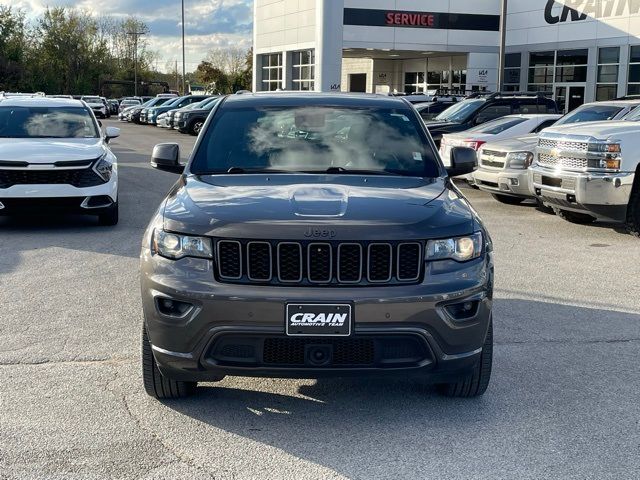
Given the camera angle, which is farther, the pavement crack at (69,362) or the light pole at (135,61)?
the light pole at (135,61)

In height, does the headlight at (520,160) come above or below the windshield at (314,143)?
below

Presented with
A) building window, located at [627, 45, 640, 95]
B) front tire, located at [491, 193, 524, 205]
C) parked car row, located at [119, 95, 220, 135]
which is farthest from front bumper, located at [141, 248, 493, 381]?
building window, located at [627, 45, 640, 95]

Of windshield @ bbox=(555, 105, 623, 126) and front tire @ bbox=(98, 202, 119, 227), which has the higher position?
windshield @ bbox=(555, 105, 623, 126)

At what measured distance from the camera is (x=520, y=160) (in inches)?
516

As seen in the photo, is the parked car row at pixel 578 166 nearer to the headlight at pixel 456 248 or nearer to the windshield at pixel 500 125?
the windshield at pixel 500 125

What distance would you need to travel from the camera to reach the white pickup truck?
34.3ft

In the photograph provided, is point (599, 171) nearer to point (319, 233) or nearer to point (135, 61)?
point (319, 233)

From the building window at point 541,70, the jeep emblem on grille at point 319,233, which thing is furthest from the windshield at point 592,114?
the building window at point 541,70

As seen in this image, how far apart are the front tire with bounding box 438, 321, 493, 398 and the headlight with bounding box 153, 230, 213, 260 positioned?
5.17 ft

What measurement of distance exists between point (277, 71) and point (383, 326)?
1962 inches

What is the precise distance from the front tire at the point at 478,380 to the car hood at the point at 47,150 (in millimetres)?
7171

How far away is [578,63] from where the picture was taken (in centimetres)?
4009

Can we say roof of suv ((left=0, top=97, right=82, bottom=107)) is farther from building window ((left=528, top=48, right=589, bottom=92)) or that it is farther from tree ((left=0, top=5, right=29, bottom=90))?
tree ((left=0, top=5, right=29, bottom=90))

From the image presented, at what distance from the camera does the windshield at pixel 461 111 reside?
1825 centimetres
